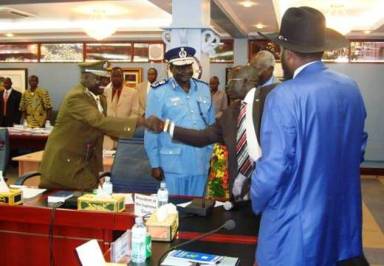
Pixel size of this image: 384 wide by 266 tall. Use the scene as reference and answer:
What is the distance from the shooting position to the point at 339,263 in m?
1.85

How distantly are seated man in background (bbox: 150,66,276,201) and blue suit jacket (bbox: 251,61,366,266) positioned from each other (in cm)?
69

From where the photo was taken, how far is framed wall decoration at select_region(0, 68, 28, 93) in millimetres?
11211

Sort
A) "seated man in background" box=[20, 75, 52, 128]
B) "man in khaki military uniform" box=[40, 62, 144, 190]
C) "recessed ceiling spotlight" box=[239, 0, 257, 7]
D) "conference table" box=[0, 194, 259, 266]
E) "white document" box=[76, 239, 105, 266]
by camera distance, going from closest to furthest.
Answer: "white document" box=[76, 239, 105, 266] → "conference table" box=[0, 194, 259, 266] → "man in khaki military uniform" box=[40, 62, 144, 190] → "recessed ceiling spotlight" box=[239, 0, 257, 7] → "seated man in background" box=[20, 75, 52, 128]

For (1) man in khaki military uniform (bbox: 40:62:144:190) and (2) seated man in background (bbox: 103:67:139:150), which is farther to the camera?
(2) seated man in background (bbox: 103:67:139:150)

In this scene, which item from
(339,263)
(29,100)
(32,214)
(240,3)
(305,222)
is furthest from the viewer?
(29,100)

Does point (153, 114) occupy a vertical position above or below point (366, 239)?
above

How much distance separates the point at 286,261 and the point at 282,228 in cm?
12

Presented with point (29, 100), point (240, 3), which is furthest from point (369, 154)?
point (29, 100)

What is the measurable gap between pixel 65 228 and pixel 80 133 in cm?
90

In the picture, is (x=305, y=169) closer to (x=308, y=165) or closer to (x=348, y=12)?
(x=308, y=165)

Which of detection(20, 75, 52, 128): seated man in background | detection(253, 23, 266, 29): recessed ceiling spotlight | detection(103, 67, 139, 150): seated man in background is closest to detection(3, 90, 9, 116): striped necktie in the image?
detection(20, 75, 52, 128): seated man in background

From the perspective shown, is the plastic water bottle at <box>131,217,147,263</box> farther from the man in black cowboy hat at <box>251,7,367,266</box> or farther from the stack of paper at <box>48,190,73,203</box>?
the stack of paper at <box>48,190,73,203</box>

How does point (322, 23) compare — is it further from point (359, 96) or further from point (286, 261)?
point (286, 261)

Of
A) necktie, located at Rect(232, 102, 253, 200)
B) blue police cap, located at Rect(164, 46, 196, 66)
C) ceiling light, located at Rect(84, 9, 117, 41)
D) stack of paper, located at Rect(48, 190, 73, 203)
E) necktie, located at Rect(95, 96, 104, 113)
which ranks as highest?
ceiling light, located at Rect(84, 9, 117, 41)
